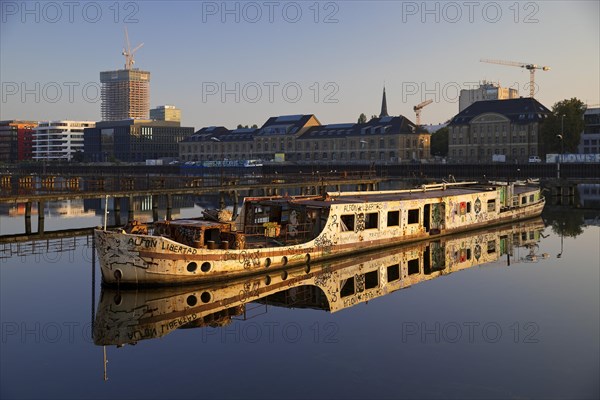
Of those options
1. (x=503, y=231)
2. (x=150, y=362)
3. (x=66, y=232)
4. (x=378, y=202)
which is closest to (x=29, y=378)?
(x=150, y=362)

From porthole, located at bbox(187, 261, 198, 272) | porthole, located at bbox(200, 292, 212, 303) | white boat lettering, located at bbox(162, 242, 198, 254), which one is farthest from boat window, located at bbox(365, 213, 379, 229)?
porthole, located at bbox(200, 292, 212, 303)

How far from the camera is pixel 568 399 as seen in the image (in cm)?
1889

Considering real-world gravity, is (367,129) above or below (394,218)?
above

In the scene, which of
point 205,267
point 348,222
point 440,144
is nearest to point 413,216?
point 348,222

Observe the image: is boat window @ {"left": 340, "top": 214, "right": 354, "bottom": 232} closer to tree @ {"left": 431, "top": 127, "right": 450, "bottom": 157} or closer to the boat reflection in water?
the boat reflection in water

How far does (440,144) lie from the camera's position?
626 feet

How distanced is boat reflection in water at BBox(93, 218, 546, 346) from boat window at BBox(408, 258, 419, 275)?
5 centimetres

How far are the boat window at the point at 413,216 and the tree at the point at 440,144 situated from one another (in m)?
145

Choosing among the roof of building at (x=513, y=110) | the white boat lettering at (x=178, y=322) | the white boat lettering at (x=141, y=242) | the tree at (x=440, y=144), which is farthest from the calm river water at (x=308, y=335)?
the tree at (x=440, y=144)

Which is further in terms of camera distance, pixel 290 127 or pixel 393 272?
pixel 290 127

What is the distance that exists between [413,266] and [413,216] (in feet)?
32.5

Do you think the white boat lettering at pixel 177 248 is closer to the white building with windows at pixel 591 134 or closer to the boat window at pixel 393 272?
the boat window at pixel 393 272

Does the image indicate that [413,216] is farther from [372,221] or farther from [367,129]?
[367,129]

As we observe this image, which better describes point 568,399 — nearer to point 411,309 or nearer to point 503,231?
point 411,309
